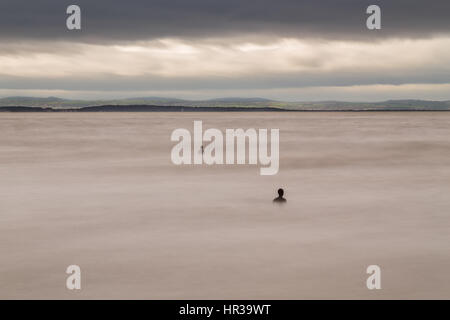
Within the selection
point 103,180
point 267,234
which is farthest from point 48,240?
point 103,180

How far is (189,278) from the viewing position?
34.2 ft

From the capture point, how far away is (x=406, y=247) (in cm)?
1251

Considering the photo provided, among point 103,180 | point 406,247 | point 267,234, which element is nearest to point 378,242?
point 406,247

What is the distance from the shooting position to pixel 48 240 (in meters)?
13.1

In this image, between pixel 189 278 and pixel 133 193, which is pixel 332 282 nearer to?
pixel 189 278

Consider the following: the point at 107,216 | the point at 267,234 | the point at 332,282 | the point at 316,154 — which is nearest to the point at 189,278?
the point at 332,282

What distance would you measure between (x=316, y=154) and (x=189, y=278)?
99.9 ft

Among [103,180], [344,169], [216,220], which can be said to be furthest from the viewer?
[344,169]

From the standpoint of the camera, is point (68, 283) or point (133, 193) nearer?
point (68, 283)
